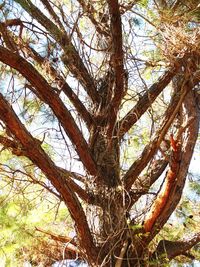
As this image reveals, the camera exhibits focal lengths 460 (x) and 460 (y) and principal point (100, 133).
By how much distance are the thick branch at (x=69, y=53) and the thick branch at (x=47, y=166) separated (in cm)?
53

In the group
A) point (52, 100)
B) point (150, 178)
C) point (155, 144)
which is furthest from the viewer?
point (150, 178)

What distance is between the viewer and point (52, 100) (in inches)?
76.9

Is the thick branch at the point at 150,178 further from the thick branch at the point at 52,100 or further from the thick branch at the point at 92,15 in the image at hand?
the thick branch at the point at 92,15

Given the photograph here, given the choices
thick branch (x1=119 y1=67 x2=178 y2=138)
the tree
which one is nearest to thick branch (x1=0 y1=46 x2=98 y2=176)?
the tree

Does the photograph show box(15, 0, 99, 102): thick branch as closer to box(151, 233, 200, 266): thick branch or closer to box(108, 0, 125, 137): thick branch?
box(108, 0, 125, 137): thick branch

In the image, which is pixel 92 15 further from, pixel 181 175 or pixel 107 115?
pixel 181 175

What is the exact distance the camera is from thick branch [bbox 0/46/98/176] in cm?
179

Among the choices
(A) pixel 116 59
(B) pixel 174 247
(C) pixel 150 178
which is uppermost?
(A) pixel 116 59

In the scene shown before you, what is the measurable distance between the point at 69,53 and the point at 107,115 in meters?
0.39

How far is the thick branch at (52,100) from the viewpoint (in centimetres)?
179

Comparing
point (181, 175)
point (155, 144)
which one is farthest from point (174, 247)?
point (155, 144)

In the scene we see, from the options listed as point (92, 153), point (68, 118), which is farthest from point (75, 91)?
point (68, 118)

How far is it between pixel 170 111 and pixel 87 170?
498 millimetres

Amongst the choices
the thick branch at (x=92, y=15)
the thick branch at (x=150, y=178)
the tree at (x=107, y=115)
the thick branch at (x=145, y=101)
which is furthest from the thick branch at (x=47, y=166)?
the thick branch at (x=92, y=15)
